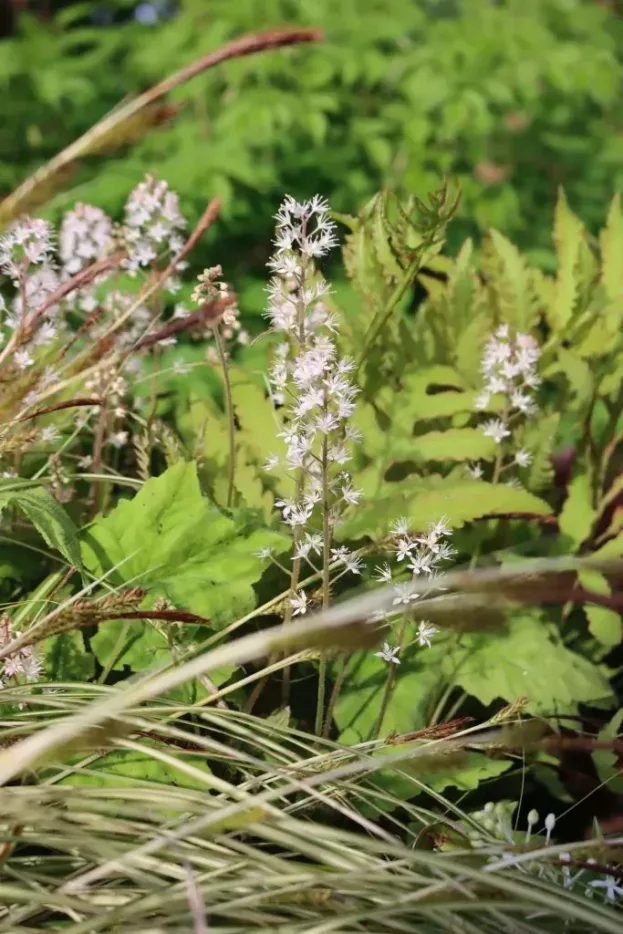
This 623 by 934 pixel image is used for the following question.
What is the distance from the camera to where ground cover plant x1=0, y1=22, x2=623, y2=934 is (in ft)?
2.47

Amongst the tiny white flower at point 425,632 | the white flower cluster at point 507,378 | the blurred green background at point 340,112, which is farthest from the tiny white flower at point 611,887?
the blurred green background at point 340,112

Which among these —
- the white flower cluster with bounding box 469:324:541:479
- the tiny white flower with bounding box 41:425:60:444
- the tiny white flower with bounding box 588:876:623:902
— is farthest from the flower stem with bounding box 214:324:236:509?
the tiny white flower with bounding box 588:876:623:902

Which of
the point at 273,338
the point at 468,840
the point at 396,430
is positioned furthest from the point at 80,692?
the point at 273,338

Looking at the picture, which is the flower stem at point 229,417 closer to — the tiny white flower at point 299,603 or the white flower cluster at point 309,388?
the white flower cluster at point 309,388

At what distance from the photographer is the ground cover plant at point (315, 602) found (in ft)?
2.47

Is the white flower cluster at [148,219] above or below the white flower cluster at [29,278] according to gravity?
above

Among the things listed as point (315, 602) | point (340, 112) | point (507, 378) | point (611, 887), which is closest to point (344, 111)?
point (340, 112)

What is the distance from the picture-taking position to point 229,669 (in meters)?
1.04

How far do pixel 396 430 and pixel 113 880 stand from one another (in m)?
0.67

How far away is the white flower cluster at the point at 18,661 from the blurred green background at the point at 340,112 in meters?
1.42

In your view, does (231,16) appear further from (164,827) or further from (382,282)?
(164,827)

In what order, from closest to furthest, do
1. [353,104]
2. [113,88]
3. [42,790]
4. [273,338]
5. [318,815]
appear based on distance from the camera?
[42,790], [318,815], [273,338], [353,104], [113,88]

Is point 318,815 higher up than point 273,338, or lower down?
lower down

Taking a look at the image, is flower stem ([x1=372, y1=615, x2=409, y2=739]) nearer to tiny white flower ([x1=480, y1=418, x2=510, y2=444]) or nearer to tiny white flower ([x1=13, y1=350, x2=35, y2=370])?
tiny white flower ([x1=480, y1=418, x2=510, y2=444])
